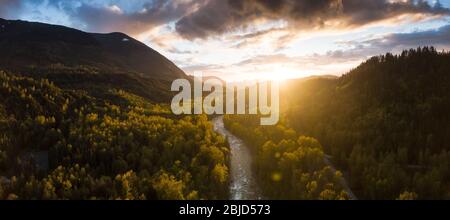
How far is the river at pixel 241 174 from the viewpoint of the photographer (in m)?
71.5

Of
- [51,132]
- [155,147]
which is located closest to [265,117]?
[155,147]

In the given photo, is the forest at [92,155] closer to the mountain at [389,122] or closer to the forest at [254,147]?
the forest at [254,147]

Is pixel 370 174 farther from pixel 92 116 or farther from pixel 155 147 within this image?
pixel 92 116

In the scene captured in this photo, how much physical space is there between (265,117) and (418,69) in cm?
→ 5836

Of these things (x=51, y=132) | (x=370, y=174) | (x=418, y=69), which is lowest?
(x=370, y=174)

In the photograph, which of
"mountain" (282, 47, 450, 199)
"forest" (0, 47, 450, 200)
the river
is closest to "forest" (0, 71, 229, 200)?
"forest" (0, 47, 450, 200)

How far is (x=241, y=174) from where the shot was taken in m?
83.4

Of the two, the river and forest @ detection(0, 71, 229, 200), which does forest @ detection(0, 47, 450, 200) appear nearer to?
forest @ detection(0, 71, 229, 200)

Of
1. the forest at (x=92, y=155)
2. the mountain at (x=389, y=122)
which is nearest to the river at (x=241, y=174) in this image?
the forest at (x=92, y=155)

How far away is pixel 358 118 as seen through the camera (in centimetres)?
11912

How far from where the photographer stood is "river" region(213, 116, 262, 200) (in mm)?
71500

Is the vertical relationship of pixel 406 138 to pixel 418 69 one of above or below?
below

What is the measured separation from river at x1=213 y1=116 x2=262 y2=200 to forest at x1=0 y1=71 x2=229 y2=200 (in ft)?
9.97
